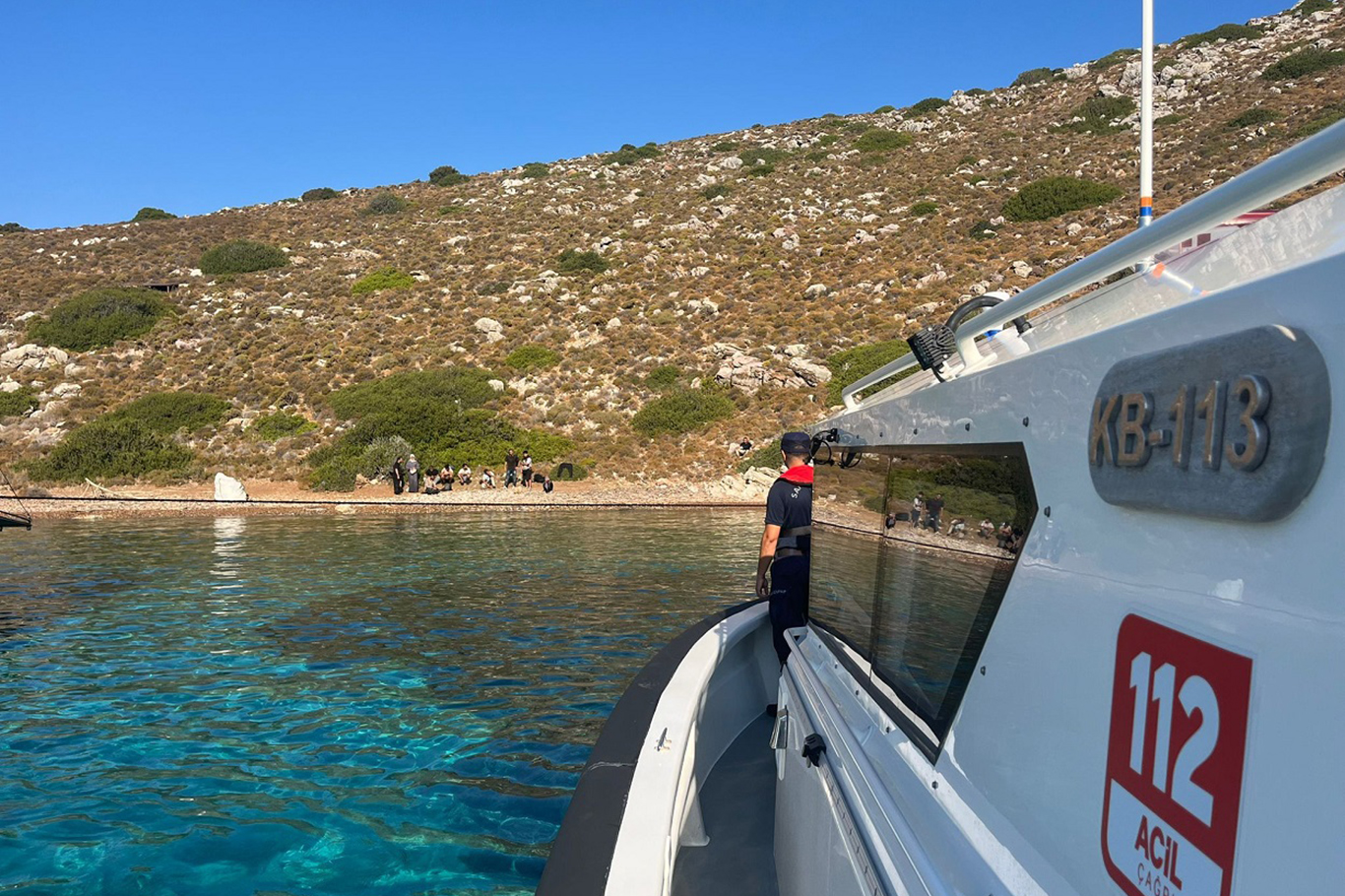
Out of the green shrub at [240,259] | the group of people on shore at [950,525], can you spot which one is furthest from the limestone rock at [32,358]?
the group of people on shore at [950,525]

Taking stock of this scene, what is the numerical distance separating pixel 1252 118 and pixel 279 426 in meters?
44.9

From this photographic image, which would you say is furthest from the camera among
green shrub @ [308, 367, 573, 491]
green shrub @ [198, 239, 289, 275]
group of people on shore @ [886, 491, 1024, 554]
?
green shrub @ [198, 239, 289, 275]

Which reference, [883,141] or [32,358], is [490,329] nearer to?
[32,358]

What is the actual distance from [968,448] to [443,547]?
58.0 ft

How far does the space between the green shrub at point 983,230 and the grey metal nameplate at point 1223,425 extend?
46.1 m

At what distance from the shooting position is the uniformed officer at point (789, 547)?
5895 mm

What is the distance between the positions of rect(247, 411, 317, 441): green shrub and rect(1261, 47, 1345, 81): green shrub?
165 feet

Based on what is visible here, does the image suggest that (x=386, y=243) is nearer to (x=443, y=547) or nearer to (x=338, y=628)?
(x=443, y=547)

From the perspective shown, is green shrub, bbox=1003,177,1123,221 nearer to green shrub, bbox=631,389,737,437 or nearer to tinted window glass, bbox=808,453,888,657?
green shrub, bbox=631,389,737,437

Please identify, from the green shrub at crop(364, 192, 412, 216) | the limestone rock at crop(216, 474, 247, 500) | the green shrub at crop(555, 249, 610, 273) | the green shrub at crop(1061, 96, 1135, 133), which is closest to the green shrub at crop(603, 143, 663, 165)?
the green shrub at crop(364, 192, 412, 216)

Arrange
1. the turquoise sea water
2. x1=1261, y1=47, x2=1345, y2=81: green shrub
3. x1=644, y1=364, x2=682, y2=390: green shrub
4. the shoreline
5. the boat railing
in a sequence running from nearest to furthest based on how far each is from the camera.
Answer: the boat railing, the turquoise sea water, the shoreline, x1=644, y1=364, x2=682, y2=390: green shrub, x1=1261, y1=47, x2=1345, y2=81: green shrub

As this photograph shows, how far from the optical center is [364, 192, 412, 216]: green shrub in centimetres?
6631

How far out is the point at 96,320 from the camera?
44.9 m

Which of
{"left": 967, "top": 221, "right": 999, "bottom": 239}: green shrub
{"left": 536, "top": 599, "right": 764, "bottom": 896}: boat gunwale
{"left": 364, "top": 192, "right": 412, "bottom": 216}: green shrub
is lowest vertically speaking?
{"left": 536, "top": 599, "right": 764, "bottom": 896}: boat gunwale
